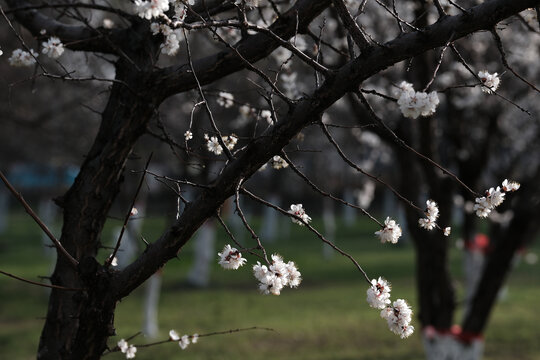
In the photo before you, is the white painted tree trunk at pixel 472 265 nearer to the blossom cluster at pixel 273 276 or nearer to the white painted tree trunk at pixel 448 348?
the white painted tree trunk at pixel 448 348

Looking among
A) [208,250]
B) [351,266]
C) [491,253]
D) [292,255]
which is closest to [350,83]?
[491,253]

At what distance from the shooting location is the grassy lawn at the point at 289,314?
37.3 feet

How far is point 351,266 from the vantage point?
22000mm

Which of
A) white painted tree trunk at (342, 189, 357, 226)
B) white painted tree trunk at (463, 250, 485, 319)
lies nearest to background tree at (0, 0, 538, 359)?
white painted tree trunk at (463, 250, 485, 319)

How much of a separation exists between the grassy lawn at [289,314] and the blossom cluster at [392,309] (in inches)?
235

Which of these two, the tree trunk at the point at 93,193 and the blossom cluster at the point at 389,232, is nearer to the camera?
the blossom cluster at the point at 389,232

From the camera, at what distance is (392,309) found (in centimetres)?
262

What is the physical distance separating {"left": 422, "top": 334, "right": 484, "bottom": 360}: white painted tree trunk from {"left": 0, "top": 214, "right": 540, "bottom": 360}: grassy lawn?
71.2 inches

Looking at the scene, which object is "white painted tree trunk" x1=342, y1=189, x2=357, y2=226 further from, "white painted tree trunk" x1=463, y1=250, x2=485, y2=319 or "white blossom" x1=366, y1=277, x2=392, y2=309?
"white blossom" x1=366, y1=277, x2=392, y2=309

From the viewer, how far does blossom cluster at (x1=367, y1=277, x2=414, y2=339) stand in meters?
2.57

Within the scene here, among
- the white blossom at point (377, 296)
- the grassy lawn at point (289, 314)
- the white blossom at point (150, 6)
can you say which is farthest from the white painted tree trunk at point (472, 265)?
the white blossom at point (150, 6)

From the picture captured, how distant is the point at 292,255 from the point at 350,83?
21.4 m

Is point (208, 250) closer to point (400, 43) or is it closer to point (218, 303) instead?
point (218, 303)

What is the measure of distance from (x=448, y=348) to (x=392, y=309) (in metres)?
5.28
